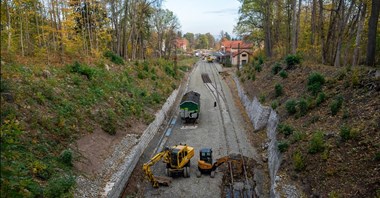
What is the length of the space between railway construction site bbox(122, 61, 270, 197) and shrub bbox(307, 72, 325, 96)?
6164 mm

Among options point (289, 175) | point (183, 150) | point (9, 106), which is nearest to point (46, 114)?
point (9, 106)

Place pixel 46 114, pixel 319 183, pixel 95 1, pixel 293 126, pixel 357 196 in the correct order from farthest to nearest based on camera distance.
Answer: pixel 95 1 → pixel 293 126 → pixel 46 114 → pixel 319 183 → pixel 357 196

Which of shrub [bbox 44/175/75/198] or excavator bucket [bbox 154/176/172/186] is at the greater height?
shrub [bbox 44/175/75/198]

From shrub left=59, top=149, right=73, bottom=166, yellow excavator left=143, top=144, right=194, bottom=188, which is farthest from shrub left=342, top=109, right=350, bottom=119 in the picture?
shrub left=59, top=149, right=73, bottom=166

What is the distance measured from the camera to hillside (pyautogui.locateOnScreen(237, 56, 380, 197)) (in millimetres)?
10977

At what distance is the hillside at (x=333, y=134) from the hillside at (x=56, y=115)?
10807mm

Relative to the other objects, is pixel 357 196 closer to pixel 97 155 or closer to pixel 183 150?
pixel 183 150

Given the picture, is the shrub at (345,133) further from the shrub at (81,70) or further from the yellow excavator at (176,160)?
the shrub at (81,70)

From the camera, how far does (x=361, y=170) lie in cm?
1092

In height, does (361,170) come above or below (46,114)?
below

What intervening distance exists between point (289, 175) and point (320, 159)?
5.70 ft

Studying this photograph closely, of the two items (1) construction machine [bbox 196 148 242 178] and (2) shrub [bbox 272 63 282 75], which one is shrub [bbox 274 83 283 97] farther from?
(1) construction machine [bbox 196 148 242 178]

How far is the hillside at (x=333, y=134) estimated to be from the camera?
11.0m

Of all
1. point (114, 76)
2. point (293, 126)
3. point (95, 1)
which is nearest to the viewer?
point (293, 126)
